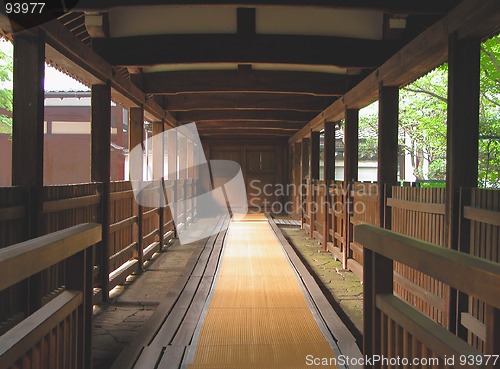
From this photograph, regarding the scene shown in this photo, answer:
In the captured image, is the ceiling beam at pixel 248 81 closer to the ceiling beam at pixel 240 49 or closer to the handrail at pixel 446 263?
the ceiling beam at pixel 240 49

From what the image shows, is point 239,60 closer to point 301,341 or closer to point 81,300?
point 301,341

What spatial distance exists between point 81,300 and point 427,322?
1.31 m

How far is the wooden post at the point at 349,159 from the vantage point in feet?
20.4

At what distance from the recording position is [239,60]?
460 centimetres

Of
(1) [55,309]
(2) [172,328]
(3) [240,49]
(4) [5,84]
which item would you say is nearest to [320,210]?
(3) [240,49]

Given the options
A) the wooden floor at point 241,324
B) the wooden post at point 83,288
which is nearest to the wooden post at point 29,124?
the wooden floor at point 241,324

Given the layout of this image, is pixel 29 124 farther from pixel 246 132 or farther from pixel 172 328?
pixel 246 132

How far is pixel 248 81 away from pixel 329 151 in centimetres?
219

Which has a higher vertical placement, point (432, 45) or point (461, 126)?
point (432, 45)

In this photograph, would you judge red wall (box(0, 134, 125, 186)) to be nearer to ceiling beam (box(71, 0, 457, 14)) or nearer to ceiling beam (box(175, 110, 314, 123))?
ceiling beam (box(175, 110, 314, 123))

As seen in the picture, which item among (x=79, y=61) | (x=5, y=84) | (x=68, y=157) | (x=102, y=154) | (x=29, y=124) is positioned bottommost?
(x=102, y=154)

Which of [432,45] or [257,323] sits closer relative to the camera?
[432,45]

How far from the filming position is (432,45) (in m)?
3.33

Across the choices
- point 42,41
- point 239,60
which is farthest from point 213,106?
point 42,41
